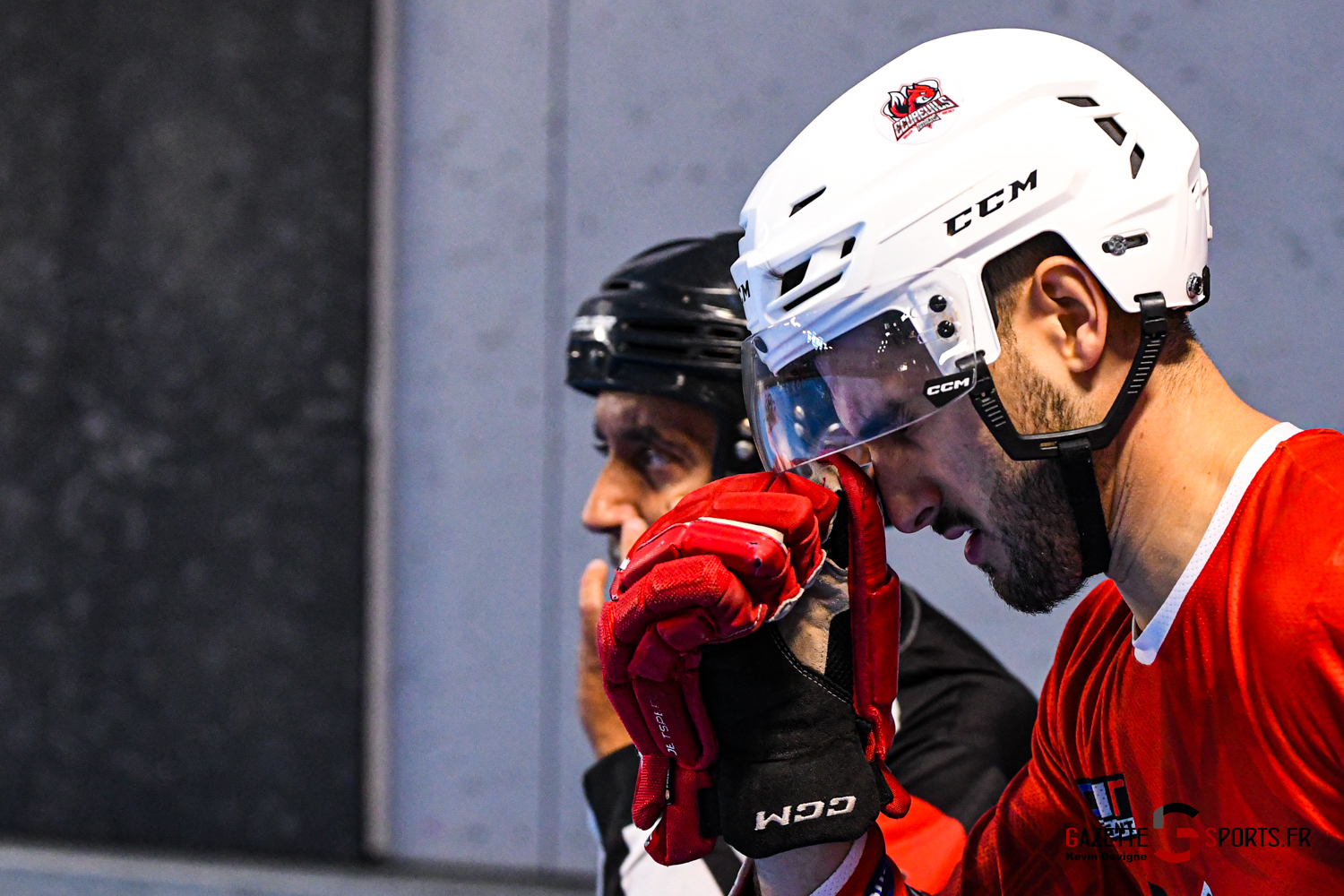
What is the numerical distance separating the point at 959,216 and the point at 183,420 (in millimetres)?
2405

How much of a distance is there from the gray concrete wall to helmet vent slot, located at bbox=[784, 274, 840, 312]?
4.36 ft

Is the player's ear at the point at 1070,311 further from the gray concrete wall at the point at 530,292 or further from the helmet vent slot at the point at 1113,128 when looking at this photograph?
the gray concrete wall at the point at 530,292

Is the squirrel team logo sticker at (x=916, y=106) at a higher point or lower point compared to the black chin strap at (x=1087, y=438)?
higher

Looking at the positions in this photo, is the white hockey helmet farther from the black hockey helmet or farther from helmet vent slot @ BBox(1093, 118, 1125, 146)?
the black hockey helmet

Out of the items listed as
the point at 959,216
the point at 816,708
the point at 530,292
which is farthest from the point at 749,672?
the point at 530,292

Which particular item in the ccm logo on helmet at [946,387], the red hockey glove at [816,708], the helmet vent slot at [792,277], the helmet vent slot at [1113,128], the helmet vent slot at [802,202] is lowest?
the red hockey glove at [816,708]

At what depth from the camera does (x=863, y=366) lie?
0.94 meters

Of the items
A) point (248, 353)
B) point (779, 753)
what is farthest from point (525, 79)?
point (779, 753)

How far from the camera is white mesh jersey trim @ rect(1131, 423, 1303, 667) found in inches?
32.0

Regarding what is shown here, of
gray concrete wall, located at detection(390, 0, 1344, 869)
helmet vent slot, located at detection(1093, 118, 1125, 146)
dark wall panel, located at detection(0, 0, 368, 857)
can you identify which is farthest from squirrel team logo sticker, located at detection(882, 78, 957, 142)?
dark wall panel, located at detection(0, 0, 368, 857)

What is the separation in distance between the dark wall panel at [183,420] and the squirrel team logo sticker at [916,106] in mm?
1941

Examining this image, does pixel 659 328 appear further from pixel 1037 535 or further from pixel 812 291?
pixel 1037 535

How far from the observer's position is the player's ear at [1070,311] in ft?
2.85

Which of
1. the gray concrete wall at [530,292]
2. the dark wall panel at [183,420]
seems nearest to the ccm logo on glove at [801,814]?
the gray concrete wall at [530,292]
